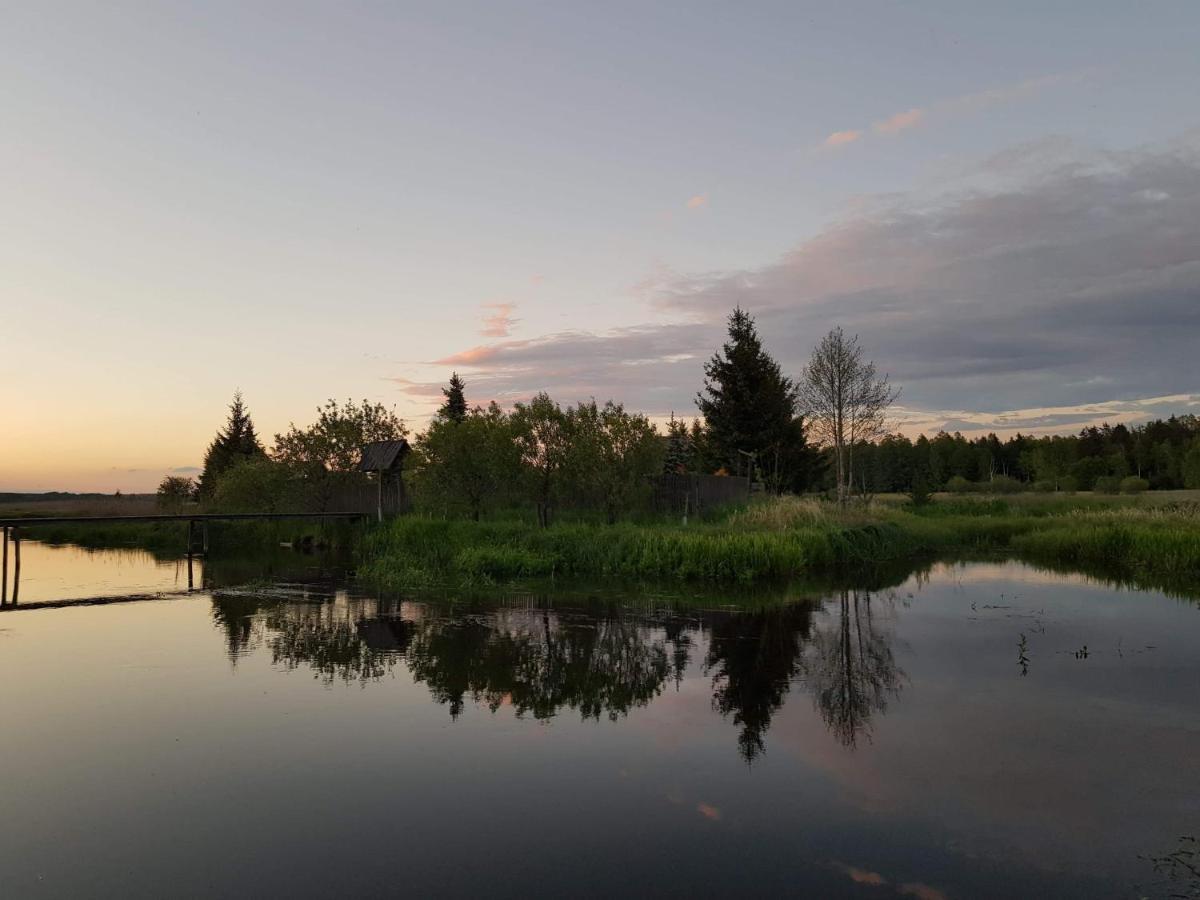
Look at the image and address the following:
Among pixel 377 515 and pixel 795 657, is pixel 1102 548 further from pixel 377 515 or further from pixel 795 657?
pixel 377 515

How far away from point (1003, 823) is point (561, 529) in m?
18.4

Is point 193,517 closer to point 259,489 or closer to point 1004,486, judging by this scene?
point 259,489

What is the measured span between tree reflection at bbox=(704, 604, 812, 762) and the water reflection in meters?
0.02

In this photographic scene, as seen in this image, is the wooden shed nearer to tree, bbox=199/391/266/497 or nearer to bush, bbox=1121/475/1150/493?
tree, bbox=199/391/266/497

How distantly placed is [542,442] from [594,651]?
15434 mm

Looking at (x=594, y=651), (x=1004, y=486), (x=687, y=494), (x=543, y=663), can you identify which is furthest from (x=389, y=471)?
(x=1004, y=486)

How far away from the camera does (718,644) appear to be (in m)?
12.2

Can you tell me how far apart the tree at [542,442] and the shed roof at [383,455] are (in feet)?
37.3

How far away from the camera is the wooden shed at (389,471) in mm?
35344

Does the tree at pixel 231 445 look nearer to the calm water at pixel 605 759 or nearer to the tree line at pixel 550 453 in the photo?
the tree line at pixel 550 453

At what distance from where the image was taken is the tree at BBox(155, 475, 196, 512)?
46409 mm

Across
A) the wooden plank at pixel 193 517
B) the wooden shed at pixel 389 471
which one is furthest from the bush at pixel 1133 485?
the wooden plank at pixel 193 517

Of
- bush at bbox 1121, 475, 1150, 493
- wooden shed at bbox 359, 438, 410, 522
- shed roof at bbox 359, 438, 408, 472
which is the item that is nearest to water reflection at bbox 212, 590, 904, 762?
wooden shed at bbox 359, 438, 410, 522

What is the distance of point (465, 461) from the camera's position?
1111 inches
